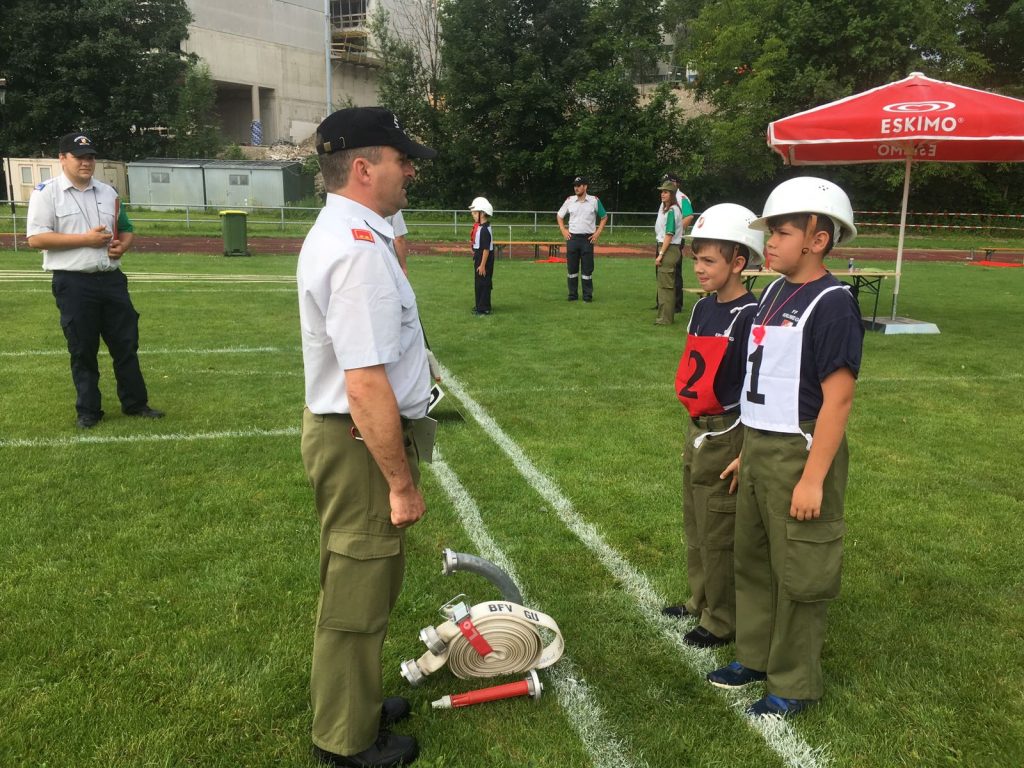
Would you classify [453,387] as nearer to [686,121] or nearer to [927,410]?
[927,410]

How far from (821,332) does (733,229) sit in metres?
0.66

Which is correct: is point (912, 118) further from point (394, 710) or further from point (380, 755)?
point (380, 755)

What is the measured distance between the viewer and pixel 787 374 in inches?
109

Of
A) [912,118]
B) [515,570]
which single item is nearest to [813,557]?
[515,570]

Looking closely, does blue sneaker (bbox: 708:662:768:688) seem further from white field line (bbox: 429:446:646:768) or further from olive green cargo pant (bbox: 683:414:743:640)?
white field line (bbox: 429:446:646:768)

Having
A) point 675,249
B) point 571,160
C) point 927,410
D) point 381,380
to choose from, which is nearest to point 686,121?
point 571,160

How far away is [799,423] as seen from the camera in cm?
277

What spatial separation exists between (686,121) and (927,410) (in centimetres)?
3657

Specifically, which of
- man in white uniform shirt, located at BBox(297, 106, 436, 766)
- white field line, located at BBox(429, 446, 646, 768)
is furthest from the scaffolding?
man in white uniform shirt, located at BBox(297, 106, 436, 766)

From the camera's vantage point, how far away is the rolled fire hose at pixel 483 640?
3008 mm

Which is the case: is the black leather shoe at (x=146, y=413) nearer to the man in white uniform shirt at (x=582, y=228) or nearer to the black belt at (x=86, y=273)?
the black belt at (x=86, y=273)

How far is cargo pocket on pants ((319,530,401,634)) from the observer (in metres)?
2.46

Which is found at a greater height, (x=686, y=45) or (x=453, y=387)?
(x=686, y=45)

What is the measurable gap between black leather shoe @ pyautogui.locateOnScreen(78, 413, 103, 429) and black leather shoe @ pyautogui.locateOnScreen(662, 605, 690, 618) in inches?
196
